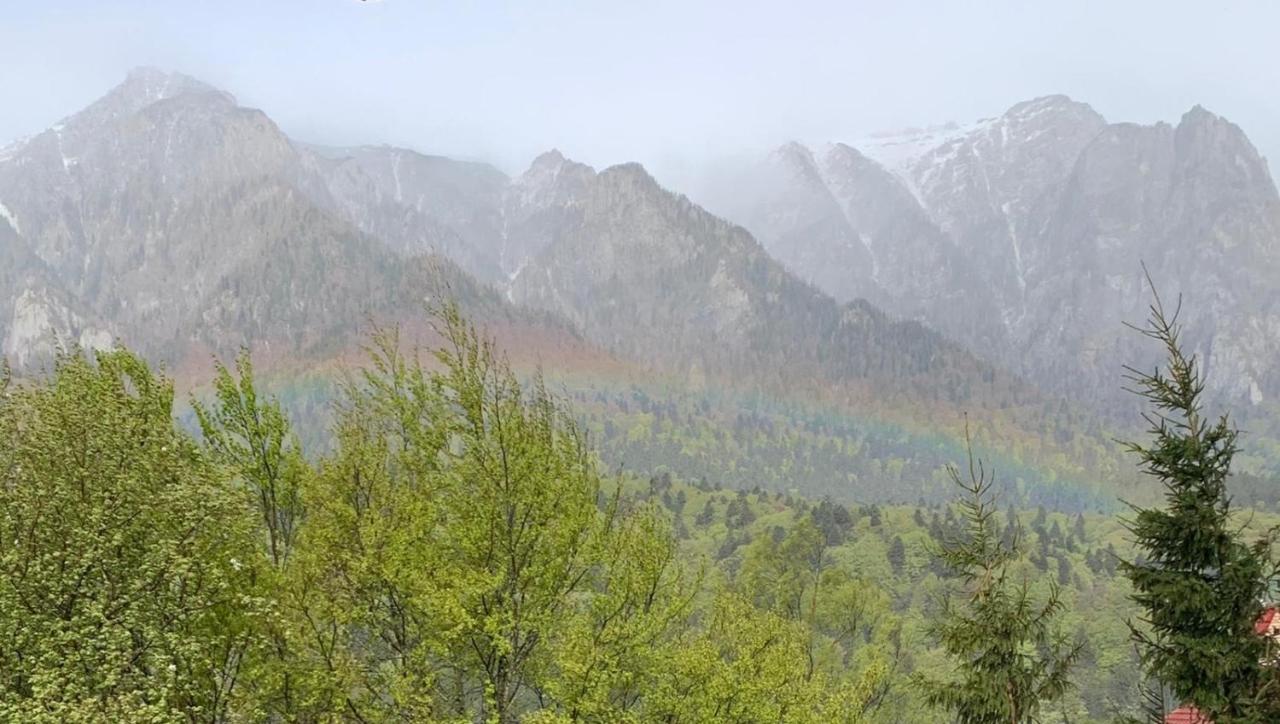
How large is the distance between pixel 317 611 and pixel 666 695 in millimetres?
9823

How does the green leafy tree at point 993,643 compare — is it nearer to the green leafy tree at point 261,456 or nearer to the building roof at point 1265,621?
the building roof at point 1265,621

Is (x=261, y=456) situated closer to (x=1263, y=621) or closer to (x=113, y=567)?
(x=113, y=567)

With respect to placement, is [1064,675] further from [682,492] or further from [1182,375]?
[682,492]

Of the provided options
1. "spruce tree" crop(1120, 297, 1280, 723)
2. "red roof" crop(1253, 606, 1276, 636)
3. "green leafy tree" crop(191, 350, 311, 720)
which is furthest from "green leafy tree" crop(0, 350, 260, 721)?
"red roof" crop(1253, 606, 1276, 636)

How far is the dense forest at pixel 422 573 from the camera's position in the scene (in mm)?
15812

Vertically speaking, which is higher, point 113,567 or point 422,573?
point 113,567

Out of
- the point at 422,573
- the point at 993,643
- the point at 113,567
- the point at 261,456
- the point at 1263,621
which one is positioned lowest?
the point at 422,573

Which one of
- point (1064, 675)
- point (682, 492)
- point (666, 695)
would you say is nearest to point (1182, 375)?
point (1064, 675)

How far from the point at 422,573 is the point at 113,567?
21.1ft

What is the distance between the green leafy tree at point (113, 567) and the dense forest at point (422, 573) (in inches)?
2.7

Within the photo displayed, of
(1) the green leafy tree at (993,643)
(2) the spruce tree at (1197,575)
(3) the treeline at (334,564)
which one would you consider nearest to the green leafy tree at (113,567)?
(3) the treeline at (334,564)

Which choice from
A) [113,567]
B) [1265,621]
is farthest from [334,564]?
Answer: [1265,621]

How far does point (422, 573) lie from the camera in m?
19.7

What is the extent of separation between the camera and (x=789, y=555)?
208ft
